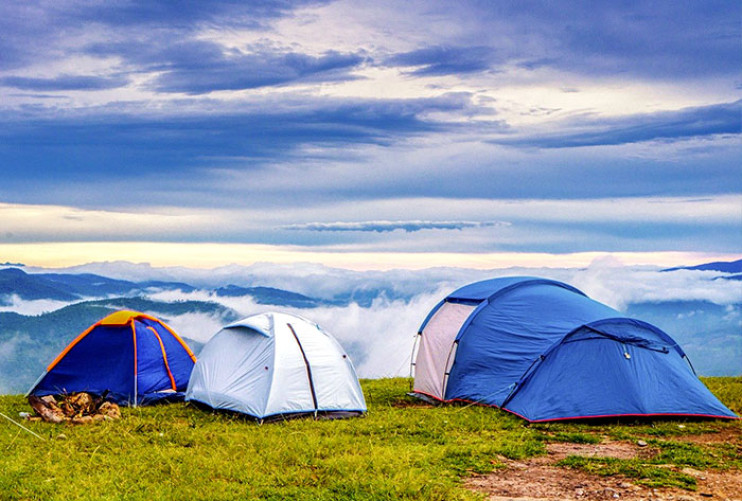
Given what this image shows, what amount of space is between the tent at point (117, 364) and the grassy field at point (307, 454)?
1.41m

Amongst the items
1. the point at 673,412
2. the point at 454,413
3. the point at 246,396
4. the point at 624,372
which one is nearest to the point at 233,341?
the point at 246,396

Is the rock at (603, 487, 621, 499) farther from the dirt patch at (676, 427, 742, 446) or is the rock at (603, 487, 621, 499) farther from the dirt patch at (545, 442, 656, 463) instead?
the dirt patch at (676, 427, 742, 446)

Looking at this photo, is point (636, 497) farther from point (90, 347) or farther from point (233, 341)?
point (90, 347)

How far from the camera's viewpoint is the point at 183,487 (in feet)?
34.0

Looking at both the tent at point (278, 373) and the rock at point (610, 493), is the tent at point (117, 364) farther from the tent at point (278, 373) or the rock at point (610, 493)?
the rock at point (610, 493)

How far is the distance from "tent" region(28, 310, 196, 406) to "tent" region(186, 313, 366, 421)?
1.78 m

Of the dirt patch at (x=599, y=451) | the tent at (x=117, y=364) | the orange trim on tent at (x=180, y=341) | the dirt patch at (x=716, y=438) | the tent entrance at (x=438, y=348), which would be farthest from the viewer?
the orange trim on tent at (x=180, y=341)

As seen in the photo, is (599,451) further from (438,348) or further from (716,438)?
(438,348)

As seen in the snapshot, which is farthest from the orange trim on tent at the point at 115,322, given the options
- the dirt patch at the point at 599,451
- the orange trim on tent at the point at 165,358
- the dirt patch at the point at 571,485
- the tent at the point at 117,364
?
the dirt patch at the point at 571,485

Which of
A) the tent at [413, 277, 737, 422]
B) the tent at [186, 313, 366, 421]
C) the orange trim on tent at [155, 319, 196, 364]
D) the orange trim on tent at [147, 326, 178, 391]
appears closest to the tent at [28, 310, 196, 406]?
the orange trim on tent at [147, 326, 178, 391]

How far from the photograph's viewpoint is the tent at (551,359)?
15438mm

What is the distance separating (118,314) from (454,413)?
8.39 m

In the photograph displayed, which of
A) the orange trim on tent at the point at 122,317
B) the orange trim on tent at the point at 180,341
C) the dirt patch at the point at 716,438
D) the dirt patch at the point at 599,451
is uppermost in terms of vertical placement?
the orange trim on tent at the point at 122,317

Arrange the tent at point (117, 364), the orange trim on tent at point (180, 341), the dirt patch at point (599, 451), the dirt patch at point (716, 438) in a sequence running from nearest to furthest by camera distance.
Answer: the dirt patch at point (599, 451)
the dirt patch at point (716, 438)
the tent at point (117, 364)
the orange trim on tent at point (180, 341)
